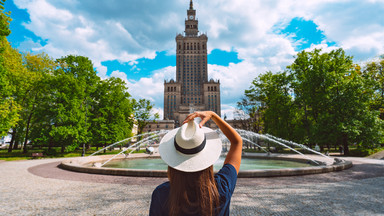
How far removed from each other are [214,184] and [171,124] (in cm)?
12210

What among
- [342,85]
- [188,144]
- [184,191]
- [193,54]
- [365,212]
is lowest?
[365,212]

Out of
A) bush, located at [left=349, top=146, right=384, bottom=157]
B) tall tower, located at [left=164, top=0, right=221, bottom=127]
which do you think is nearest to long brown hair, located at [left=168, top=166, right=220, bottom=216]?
bush, located at [left=349, top=146, right=384, bottom=157]

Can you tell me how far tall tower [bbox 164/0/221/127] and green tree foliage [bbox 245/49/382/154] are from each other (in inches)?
4568

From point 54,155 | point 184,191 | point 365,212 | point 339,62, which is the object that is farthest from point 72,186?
point 339,62

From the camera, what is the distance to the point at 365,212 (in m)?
5.89

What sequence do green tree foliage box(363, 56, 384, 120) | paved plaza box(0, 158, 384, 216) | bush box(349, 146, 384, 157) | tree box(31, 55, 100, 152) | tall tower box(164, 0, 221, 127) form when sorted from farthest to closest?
tall tower box(164, 0, 221, 127), green tree foliage box(363, 56, 384, 120), tree box(31, 55, 100, 152), bush box(349, 146, 384, 157), paved plaza box(0, 158, 384, 216)

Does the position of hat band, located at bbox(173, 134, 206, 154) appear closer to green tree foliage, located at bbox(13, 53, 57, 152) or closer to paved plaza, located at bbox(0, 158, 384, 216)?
paved plaza, located at bbox(0, 158, 384, 216)

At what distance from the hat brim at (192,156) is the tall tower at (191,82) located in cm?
15025

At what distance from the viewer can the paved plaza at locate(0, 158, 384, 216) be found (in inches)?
238

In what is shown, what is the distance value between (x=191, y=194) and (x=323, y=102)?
31088 mm

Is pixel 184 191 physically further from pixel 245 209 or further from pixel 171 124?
pixel 171 124

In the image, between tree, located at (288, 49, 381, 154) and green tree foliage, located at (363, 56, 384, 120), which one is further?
green tree foliage, located at (363, 56, 384, 120)

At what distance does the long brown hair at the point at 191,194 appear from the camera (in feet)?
5.31

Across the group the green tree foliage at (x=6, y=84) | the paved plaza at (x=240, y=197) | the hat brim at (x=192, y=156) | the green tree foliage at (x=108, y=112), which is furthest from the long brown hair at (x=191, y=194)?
the green tree foliage at (x=108, y=112)
